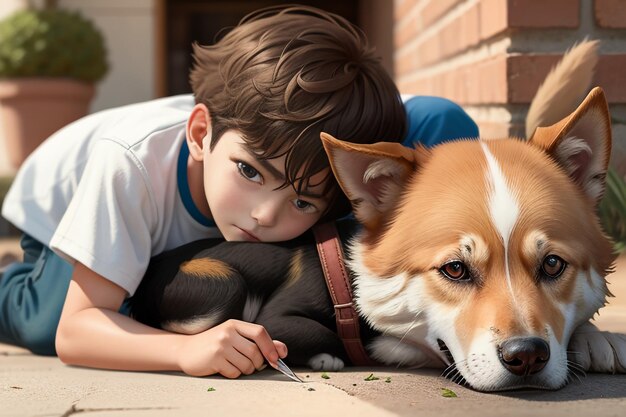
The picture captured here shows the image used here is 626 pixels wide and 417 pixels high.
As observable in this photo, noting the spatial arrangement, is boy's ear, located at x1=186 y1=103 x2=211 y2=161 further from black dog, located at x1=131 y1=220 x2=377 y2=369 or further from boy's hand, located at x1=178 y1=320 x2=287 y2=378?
boy's hand, located at x1=178 y1=320 x2=287 y2=378

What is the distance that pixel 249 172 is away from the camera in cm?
273

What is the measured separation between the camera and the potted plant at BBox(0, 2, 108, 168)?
7.93m

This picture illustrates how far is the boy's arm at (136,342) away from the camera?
7.93 ft

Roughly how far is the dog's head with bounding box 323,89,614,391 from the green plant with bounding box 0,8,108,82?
6.13 meters

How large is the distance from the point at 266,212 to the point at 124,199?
1.52 feet

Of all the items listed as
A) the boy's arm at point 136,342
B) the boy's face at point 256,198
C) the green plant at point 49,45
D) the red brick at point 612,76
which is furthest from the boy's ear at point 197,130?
the green plant at point 49,45

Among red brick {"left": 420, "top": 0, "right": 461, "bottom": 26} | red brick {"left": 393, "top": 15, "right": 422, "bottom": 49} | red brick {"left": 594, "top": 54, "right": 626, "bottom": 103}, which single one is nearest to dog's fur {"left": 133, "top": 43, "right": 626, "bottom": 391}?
red brick {"left": 594, "top": 54, "right": 626, "bottom": 103}

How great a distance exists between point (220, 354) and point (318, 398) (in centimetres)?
37

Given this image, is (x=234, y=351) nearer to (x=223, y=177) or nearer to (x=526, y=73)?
(x=223, y=177)

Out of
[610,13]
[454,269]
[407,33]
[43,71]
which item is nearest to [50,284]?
[454,269]

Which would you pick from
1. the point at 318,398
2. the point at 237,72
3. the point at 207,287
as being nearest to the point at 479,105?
the point at 237,72

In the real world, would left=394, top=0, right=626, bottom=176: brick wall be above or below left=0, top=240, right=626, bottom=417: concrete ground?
above

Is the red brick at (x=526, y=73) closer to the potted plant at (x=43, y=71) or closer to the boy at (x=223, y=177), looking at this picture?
the boy at (x=223, y=177)

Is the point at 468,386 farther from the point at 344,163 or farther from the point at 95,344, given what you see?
the point at 95,344
